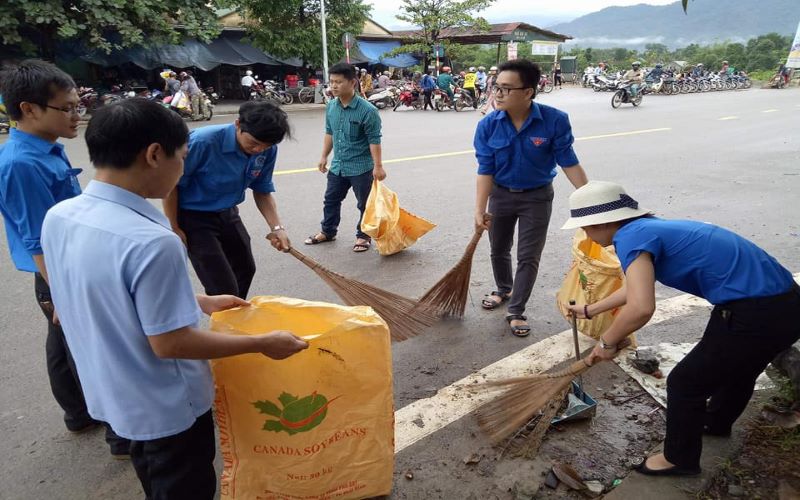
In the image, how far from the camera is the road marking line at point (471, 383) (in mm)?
2211

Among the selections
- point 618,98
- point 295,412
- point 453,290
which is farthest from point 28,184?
point 618,98

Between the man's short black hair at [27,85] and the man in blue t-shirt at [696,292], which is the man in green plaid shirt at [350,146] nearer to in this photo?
the man's short black hair at [27,85]

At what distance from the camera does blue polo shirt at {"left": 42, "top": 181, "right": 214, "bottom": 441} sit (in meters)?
1.09

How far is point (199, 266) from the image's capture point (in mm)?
2414

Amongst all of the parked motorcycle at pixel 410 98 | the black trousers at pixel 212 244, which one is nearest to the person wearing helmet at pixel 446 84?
the parked motorcycle at pixel 410 98

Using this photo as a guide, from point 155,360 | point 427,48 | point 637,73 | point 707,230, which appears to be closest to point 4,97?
point 155,360

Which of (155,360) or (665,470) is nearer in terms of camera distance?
(155,360)

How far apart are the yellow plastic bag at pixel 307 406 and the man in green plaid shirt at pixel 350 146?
271 centimetres

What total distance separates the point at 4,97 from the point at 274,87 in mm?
16882

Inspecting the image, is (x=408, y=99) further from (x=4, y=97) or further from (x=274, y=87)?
(x=4, y=97)

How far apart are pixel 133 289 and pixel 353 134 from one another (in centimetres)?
323

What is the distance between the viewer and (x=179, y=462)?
1.39 meters

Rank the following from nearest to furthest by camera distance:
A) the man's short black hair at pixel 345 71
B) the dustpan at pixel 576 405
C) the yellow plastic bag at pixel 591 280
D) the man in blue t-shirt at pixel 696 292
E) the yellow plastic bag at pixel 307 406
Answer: the yellow plastic bag at pixel 307 406, the man in blue t-shirt at pixel 696 292, the dustpan at pixel 576 405, the yellow plastic bag at pixel 591 280, the man's short black hair at pixel 345 71

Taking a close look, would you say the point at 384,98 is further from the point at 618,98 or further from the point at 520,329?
the point at 520,329
